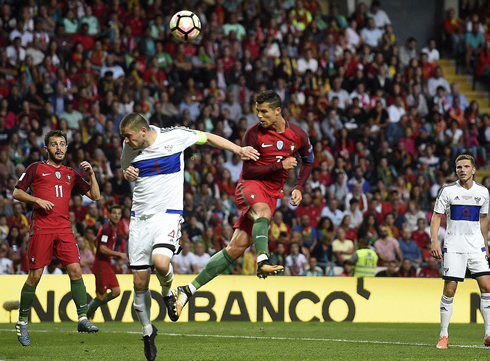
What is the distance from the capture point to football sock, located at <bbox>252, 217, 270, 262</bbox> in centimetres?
927

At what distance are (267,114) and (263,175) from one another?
2.27 feet

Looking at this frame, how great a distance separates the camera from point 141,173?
8.77 metres

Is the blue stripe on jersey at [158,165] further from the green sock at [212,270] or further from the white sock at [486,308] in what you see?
the white sock at [486,308]

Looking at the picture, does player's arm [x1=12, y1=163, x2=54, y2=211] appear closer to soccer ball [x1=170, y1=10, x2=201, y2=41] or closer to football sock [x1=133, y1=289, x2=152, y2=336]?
football sock [x1=133, y1=289, x2=152, y2=336]

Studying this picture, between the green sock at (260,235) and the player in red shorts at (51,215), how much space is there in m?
2.40

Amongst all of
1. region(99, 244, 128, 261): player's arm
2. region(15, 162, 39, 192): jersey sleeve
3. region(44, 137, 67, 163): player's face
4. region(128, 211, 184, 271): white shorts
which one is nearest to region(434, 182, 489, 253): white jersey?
region(128, 211, 184, 271): white shorts

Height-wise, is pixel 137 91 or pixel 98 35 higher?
pixel 98 35

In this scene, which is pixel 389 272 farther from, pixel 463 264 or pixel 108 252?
pixel 463 264

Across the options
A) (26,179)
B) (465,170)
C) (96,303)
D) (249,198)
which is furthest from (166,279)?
(96,303)

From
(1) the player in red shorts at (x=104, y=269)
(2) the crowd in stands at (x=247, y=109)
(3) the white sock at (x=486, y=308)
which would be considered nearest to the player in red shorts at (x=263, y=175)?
(3) the white sock at (x=486, y=308)

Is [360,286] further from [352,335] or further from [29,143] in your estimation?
[29,143]

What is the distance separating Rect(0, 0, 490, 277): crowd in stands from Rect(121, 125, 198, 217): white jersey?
7822mm

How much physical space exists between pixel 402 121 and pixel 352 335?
33.6 ft

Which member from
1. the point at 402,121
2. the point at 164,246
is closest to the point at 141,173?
the point at 164,246
